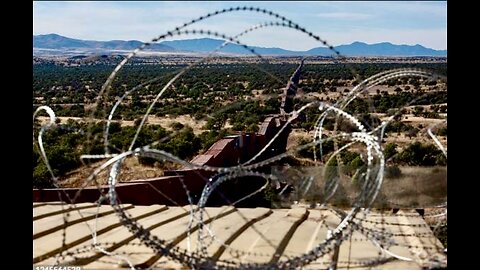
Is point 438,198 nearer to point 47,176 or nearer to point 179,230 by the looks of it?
point 179,230

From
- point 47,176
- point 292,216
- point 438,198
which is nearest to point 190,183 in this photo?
point 292,216

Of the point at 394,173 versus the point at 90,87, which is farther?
the point at 90,87

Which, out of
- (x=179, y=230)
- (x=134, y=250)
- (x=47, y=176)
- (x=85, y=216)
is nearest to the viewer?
(x=134, y=250)

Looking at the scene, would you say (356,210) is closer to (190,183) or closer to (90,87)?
(190,183)
